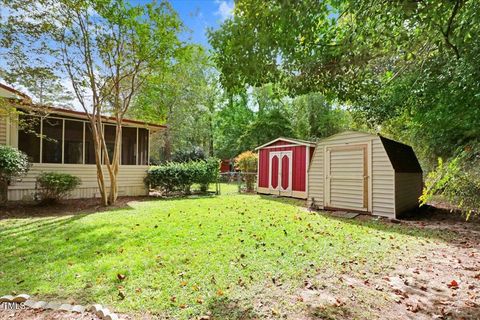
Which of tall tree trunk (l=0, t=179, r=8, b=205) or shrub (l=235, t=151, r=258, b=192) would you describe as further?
shrub (l=235, t=151, r=258, b=192)

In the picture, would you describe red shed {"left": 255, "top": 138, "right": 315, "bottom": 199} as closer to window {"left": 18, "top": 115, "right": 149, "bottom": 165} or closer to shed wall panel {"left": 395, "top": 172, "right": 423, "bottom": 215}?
shed wall panel {"left": 395, "top": 172, "right": 423, "bottom": 215}

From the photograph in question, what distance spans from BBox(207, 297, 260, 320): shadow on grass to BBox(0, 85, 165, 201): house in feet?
28.6

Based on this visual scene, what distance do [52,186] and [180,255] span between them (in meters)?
6.96

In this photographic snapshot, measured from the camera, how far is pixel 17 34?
7316 millimetres

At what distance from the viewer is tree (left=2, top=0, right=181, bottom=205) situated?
24.1 ft

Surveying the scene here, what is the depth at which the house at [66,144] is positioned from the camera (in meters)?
8.62

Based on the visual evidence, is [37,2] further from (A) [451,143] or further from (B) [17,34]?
(A) [451,143]

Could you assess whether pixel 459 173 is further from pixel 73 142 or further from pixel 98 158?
pixel 73 142

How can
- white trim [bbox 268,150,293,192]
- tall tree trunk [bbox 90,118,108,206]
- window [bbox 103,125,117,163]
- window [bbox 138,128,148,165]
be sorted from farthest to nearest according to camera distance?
white trim [bbox 268,150,293,192]
window [bbox 138,128,148,165]
window [bbox 103,125,117,163]
tall tree trunk [bbox 90,118,108,206]

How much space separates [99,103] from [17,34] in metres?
2.67

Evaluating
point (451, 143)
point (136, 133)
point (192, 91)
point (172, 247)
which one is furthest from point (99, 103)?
point (192, 91)

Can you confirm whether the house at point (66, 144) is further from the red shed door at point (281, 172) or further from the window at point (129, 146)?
the red shed door at point (281, 172)

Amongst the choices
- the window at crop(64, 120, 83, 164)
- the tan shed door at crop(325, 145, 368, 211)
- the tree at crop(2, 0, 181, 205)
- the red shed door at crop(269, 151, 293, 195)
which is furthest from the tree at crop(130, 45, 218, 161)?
the tan shed door at crop(325, 145, 368, 211)

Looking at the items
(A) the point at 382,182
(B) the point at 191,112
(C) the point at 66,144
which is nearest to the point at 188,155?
(B) the point at 191,112
